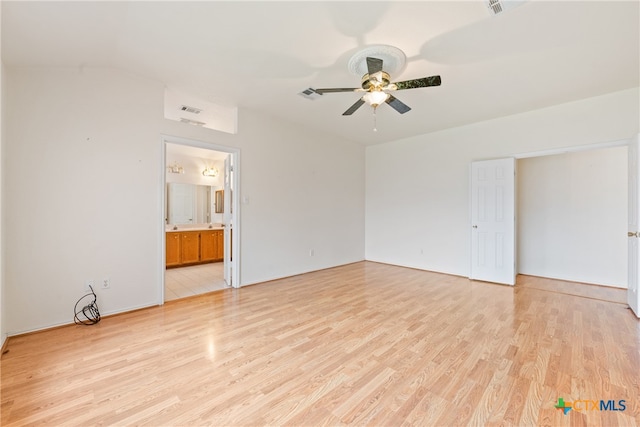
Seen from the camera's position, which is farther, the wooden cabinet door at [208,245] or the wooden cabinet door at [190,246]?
the wooden cabinet door at [208,245]

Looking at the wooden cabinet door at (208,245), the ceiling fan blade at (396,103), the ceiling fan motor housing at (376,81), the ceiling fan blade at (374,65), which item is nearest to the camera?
the ceiling fan blade at (374,65)

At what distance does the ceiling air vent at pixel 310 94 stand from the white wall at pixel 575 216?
426 centimetres

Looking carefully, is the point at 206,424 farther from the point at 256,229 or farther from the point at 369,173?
the point at 369,173

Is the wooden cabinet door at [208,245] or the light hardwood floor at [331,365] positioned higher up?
the wooden cabinet door at [208,245]

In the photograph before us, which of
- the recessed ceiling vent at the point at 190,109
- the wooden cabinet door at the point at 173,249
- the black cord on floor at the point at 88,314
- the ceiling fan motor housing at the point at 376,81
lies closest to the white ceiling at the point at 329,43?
the ceiling fan motor housing at the point at 376,81

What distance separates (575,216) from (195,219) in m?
7.94

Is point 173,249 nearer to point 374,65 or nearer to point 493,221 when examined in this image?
point 374,65

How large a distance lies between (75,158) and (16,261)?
44.0 inches

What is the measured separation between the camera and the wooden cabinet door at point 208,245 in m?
5.97

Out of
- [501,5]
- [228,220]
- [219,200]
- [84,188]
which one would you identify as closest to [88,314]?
[84,188]

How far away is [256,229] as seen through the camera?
431 cm

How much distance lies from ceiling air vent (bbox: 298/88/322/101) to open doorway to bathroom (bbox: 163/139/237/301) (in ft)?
4.91

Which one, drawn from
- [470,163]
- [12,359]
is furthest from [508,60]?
[12,359]

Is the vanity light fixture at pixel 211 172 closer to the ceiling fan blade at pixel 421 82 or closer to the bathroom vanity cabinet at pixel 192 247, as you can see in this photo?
the bathroom vanity cabinet at pixel 192 247
